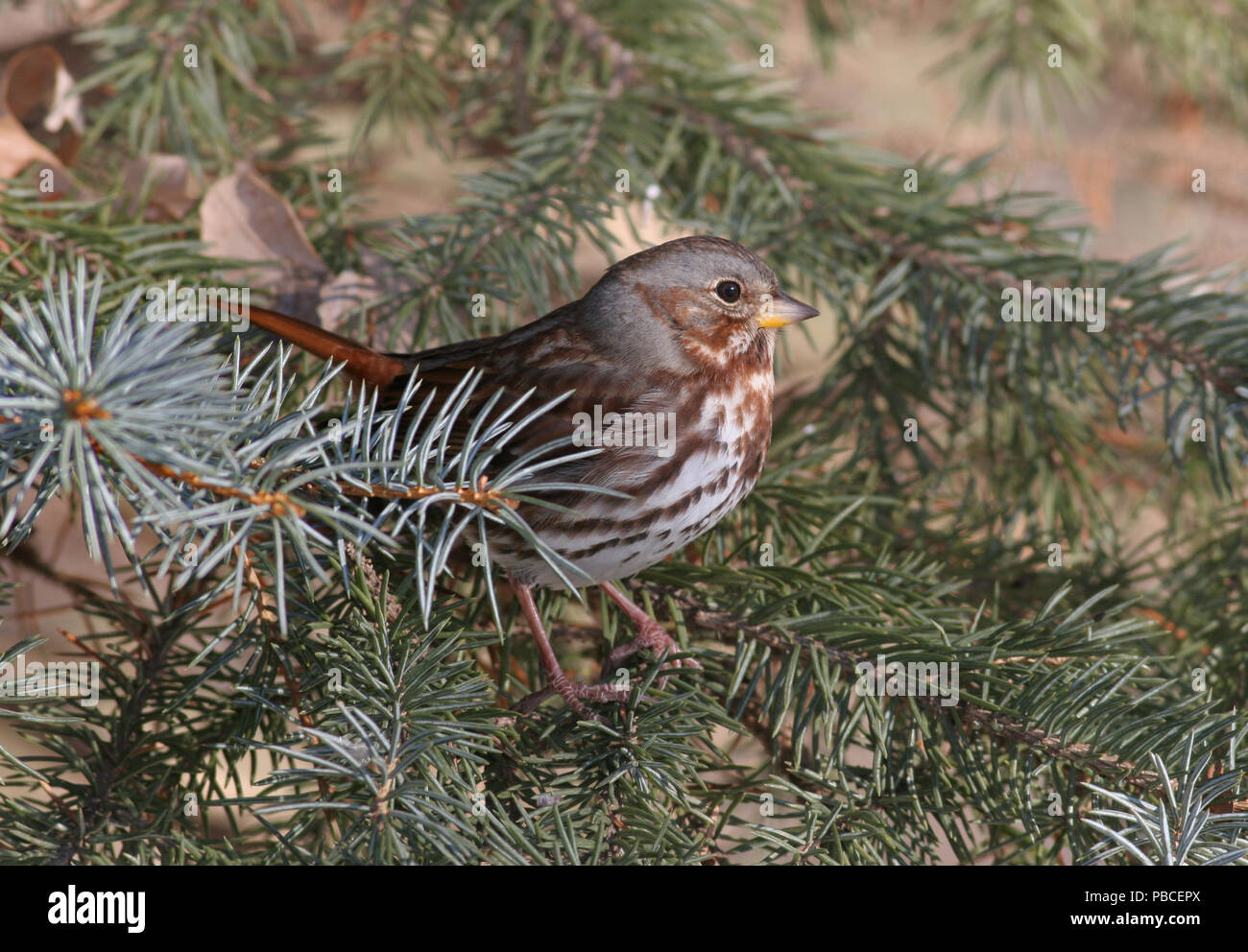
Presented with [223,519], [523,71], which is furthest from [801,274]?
[223,519]

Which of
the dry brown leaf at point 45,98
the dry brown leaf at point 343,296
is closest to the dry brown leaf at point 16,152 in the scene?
Answer: the dry brown leaf at point 45,98

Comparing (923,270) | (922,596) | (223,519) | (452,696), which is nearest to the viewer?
(223,519)

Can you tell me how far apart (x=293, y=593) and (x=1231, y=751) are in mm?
807

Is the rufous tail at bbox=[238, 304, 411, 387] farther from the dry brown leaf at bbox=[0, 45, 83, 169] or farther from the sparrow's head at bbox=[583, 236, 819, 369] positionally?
the dry brown leaf at bbox=[0, 45, 83, 169]

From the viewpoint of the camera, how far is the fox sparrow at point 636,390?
1134 mm

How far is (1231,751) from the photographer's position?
89 cm

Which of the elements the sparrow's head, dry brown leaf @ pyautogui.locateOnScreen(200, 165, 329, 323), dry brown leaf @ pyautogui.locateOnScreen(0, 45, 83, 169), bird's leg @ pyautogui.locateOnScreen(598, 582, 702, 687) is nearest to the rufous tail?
dry brown leaf @ pyautogui.locateOnScreen(200, 165, 329, 323)

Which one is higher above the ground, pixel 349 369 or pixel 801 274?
pixel 801 274

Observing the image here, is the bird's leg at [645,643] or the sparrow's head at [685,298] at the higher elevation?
the sparrow's head at [685,298]

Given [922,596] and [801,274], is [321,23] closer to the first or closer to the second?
[801,274]

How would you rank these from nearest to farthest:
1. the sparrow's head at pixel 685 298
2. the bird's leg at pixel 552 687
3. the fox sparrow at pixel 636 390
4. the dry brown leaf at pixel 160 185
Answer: the bird's leg at pixel 552 687
the fox sparrow at pixel 636 390
the sparrow's head at pixel 685 298
the dry brown leaf at pixel 160 185

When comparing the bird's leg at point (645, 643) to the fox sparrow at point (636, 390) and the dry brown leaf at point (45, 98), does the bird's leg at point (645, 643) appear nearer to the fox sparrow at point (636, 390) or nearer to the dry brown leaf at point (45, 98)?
the fox sparrow at point (636, 390)

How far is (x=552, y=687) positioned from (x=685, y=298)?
0.50 m
